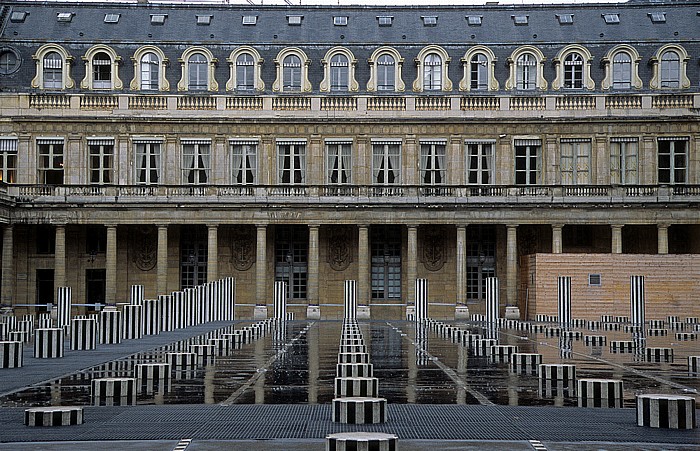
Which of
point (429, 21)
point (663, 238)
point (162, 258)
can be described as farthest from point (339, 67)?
point (663, 238)

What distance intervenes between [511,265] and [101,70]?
1057 inches

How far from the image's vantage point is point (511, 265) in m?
69.4

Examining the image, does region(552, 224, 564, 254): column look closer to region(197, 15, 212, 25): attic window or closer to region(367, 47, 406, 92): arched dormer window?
region(367, 47, 406, 92): arched dormer window

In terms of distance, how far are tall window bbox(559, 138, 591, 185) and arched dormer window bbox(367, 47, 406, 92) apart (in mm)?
10219

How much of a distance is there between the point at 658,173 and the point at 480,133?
1049 cm

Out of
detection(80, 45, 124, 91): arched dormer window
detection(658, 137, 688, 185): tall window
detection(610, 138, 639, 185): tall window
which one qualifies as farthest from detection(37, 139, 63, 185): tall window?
detection(658, 137, 688, 185): tall window

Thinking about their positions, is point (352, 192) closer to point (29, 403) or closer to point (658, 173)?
point (658, 173)

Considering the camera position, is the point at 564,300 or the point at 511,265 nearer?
the point at 564,300

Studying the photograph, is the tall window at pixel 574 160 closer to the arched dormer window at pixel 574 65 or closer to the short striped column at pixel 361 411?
the arched dormer window at pixel 574 65

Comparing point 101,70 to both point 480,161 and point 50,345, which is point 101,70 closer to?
point 480,161

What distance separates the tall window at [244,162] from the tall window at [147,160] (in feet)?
14.5

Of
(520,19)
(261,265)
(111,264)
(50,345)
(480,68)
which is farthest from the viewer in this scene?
(520,19)

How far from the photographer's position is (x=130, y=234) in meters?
73.2

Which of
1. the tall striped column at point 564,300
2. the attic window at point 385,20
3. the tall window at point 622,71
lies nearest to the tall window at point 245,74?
the attic window at point 385,20
